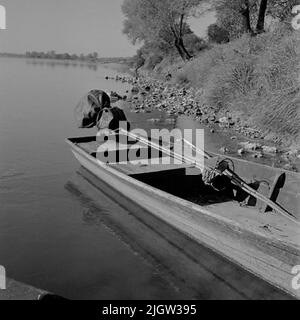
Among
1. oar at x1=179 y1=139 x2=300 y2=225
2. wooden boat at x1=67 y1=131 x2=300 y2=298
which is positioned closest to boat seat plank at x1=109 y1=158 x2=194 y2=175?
wooden boat at x1=67 y1=131 x2=300 y2=298

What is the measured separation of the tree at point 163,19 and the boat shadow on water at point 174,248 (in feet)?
97.3

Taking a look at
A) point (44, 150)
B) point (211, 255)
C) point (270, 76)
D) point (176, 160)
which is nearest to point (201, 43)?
point (270, 76)

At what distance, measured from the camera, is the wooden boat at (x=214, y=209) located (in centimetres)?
706

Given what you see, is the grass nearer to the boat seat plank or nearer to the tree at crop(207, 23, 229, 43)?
the boat seat plank

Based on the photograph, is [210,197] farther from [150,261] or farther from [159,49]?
[159,49]

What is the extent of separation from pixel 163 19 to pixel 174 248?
36.3m

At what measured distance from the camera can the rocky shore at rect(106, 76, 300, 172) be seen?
1491cm

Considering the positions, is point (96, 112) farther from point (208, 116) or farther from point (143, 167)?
point (208, 116)

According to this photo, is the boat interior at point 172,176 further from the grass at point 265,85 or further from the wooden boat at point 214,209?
the grass at point 265,85

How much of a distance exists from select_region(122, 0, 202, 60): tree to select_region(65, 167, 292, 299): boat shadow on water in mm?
29658

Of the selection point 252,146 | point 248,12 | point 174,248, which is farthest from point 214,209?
point 248,12

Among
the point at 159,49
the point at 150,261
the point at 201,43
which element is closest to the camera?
the point at 150,261

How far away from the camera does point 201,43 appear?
48125mm

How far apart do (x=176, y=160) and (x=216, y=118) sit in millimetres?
9929
